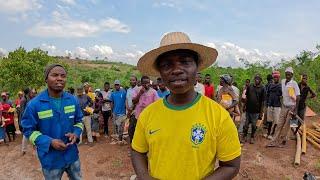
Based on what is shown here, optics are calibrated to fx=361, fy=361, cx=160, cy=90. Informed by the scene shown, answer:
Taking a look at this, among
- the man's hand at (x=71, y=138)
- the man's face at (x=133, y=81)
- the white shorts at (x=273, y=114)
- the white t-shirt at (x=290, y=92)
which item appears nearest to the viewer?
the man's hand at (x=71, y=138)

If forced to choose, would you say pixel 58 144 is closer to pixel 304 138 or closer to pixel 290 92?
pixel 290 92

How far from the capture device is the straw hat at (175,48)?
1.88 m

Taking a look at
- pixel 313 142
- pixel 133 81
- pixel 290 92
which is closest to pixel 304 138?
pixel 313 142

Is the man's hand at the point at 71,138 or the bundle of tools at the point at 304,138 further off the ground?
the man's hand at the point at 71,138

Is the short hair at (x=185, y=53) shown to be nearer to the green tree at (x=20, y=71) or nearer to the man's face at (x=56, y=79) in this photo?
the man's face at (x=56, y=79)

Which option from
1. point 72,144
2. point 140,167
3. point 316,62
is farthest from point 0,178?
point 316,62

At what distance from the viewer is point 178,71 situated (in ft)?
6.08

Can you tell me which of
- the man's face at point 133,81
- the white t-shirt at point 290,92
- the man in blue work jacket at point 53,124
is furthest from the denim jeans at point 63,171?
the white t-shirt at point 290,92

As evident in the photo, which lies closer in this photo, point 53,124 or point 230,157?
point 230,157

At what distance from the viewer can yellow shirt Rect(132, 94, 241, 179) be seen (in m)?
1.83

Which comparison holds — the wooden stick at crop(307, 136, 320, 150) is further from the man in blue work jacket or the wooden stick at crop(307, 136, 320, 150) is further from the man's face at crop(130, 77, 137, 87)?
the man in blue work jacket

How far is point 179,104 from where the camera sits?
6.34ft

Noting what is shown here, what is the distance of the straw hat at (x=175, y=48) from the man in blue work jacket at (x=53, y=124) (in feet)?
5.75

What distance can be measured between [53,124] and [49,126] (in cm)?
4
